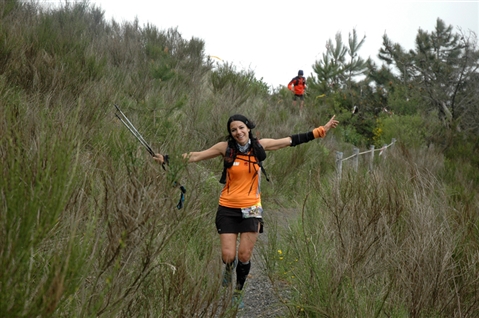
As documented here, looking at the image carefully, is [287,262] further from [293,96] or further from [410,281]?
[293,96]

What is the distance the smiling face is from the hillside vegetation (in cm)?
63

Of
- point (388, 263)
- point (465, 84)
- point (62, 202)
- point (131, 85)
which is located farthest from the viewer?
point (465, 84)

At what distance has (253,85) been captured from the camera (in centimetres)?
1666

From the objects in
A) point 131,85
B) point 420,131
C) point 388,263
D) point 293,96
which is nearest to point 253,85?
point 293,96

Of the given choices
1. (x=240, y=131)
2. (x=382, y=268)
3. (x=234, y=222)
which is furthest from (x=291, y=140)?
(x=382, y=268)

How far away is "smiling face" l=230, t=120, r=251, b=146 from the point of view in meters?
4.68

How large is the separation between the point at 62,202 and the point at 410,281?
9.74ft

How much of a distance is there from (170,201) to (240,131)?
1.48m

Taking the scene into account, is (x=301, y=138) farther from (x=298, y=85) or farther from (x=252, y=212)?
(x=298, y=85)

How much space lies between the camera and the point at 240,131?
15.3 feet

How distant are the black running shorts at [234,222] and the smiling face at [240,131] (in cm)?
58

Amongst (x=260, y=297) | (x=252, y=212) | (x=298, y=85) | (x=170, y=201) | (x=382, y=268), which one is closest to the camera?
(x=170, y=201)

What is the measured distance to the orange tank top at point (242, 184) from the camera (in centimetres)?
464

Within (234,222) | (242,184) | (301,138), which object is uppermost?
(301,138)
